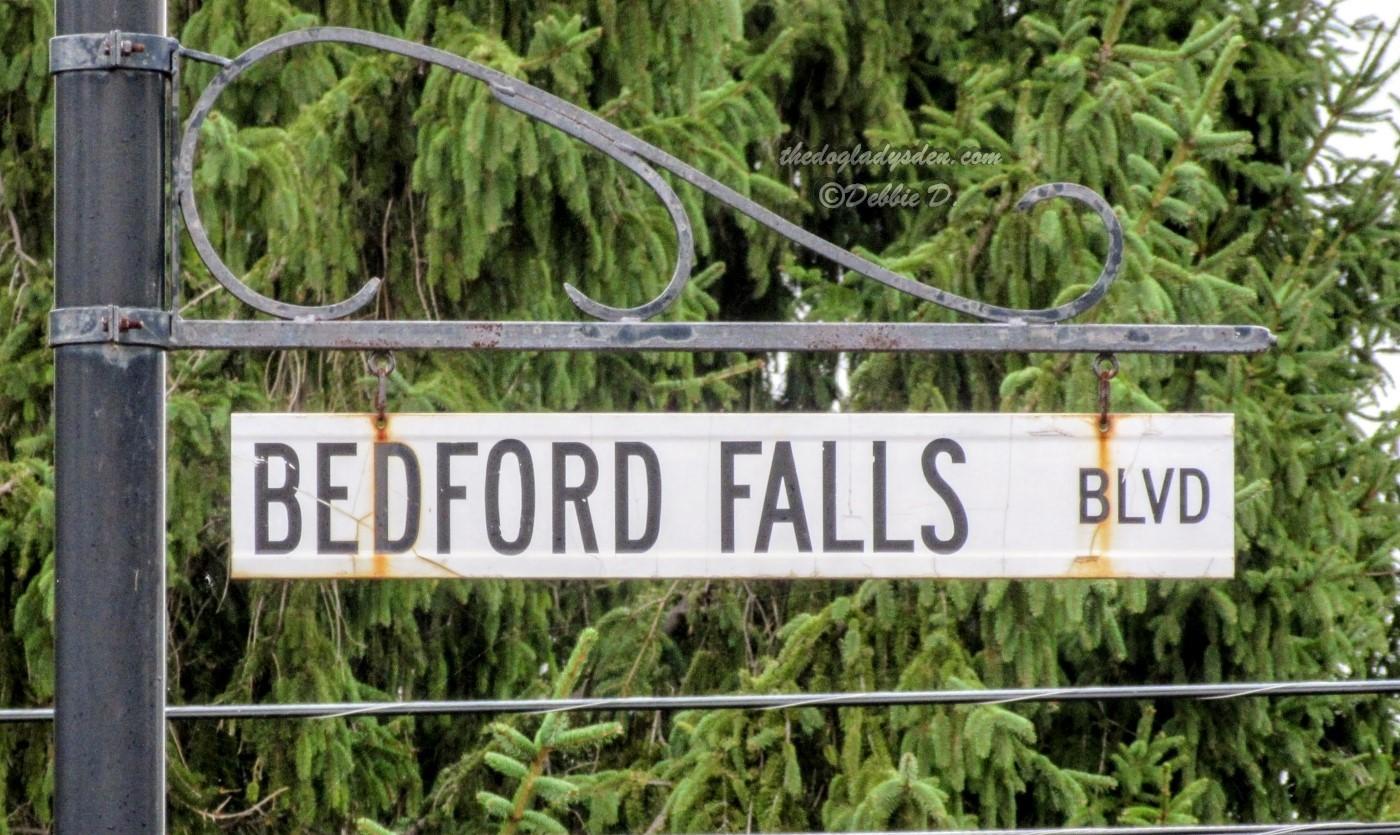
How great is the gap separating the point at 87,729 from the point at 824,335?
3.44ft

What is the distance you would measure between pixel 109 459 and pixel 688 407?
13.5 ft

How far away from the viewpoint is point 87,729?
196 centimetres

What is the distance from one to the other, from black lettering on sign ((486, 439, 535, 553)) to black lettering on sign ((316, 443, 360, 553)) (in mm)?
180

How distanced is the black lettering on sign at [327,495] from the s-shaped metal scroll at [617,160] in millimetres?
Answer: 180

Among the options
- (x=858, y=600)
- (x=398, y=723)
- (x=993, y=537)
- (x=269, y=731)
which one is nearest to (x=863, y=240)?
(x=858, y=600)

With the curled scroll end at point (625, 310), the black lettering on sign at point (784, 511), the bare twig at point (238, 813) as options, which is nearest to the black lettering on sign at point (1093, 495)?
the black lettering on sign at point (784, 511)

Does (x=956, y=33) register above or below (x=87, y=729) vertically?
above

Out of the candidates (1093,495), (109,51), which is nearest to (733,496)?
(1093,495)

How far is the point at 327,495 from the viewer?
2160 millimetres

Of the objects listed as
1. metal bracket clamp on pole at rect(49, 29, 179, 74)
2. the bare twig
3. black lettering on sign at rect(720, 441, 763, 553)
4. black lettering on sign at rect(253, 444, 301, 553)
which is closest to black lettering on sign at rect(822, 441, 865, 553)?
black lettering on sign at rect(720, 441, 763, 553)

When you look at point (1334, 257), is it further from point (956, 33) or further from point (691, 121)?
point (691, 121)

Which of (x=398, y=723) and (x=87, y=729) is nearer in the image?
(x=87, y=729)

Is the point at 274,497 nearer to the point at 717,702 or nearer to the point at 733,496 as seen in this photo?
the point at 733,496

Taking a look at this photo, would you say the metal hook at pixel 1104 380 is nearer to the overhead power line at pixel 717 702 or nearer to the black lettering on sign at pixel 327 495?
the overhead power line at pixel 717 702
